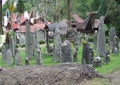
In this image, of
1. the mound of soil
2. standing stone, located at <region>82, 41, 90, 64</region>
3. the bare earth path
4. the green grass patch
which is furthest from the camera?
standing stone, located at <region>82, 41, 90, 64</region>

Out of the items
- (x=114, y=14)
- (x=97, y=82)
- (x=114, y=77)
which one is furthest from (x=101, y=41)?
(x=114, y=14)

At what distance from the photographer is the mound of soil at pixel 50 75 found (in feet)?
46.7

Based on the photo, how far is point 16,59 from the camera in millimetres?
22641

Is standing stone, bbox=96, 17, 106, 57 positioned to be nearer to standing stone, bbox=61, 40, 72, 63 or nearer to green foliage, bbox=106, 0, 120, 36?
standing stone, bbox=61, 40, 72, 63

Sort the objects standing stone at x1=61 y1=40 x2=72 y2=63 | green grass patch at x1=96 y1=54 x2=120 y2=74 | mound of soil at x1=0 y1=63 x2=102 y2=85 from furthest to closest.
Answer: standing stone at x1=61 y1=40 x2=72 y2=63 < green grass patch at x1=96 y1=54 x2=120 y2=74 < mound of soil at x1=0 y1=63 x2=102 y2=85

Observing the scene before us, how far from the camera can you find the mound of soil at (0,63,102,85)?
14.2 metres

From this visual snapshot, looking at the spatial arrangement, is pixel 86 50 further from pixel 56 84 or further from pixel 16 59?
pixel 56 84

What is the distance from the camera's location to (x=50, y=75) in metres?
14.5

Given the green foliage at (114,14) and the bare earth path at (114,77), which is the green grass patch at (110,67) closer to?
the bare earth path at (114,77)

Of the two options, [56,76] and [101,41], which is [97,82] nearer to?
[56,76]

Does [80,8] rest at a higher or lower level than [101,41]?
higher

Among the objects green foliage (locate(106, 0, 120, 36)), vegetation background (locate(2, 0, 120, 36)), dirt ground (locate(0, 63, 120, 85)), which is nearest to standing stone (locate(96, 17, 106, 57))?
dirt ground (locate(0, 63, 120, 85))

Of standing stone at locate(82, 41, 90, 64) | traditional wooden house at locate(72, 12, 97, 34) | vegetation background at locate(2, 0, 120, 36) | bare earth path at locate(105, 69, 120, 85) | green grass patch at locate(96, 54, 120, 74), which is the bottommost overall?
bare earth path at locate(105, 69, 120, 85)

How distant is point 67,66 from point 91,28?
3180 cm
